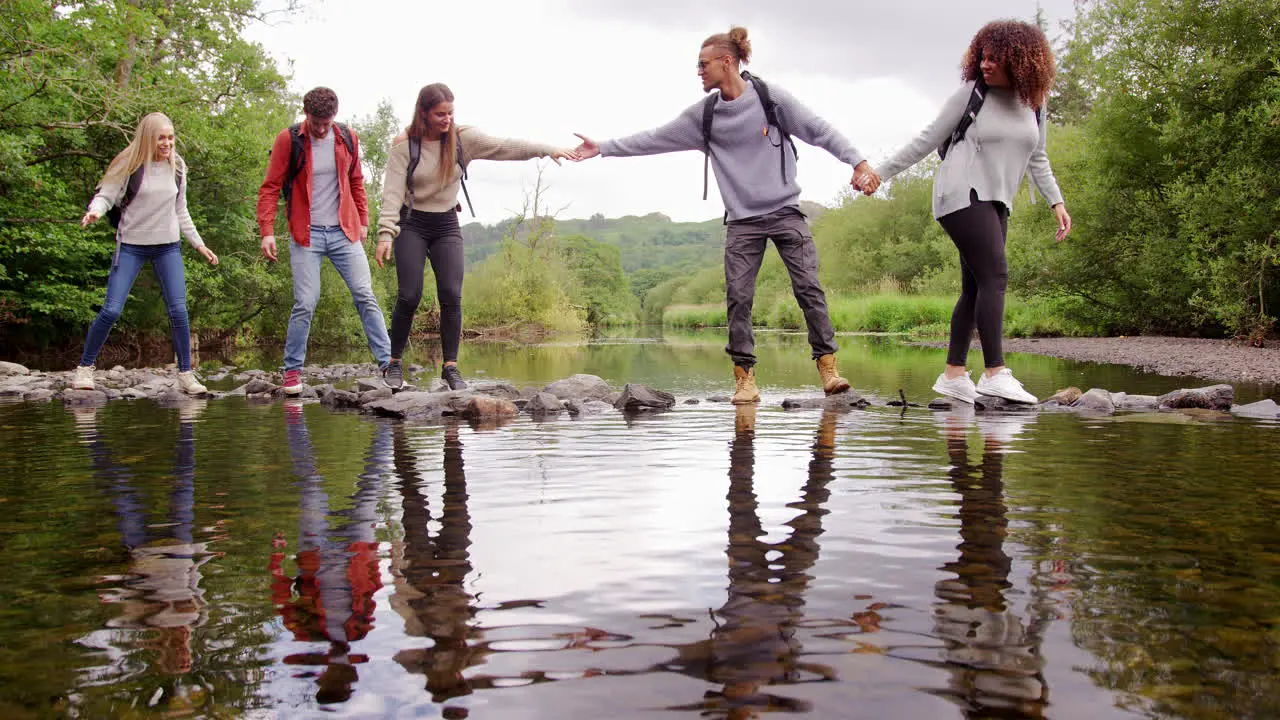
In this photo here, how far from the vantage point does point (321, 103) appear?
322 inches

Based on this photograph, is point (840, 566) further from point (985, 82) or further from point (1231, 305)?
point (1231, 305)

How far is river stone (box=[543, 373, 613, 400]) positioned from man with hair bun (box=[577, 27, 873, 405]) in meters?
1.36

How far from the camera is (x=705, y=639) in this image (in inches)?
68.6

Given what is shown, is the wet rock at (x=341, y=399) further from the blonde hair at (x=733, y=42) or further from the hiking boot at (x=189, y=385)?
the blonde hair at (x=733, y=42)

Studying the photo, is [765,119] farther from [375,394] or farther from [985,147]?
[375,394]

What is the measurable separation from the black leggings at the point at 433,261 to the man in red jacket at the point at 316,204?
0.30 meters

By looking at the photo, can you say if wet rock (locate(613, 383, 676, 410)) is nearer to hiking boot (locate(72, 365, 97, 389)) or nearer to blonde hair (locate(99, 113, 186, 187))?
blonde hair (locate(99, 113, 186, 187))

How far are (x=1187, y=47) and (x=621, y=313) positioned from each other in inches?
3068

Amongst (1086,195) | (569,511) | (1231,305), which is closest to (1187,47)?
(1086,195)

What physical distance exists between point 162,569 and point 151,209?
7.92 metres

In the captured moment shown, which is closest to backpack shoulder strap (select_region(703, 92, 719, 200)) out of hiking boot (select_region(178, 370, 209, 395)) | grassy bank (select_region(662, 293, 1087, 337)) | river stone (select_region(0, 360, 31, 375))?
hiking boot (select_region(178, 370, 209, 395))

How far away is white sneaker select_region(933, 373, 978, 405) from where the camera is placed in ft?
22.7

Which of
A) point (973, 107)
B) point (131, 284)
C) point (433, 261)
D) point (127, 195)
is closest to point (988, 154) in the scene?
point (973, 107)

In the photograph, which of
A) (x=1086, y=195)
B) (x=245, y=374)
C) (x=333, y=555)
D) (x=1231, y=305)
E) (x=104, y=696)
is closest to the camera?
(x=104, y=696)
